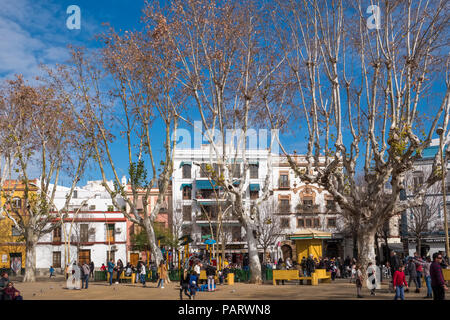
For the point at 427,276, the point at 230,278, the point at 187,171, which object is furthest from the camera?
the point at 187,171

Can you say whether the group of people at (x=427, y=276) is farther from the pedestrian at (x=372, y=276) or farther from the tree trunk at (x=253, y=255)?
→ the tree trunk at (x=253, y=255)

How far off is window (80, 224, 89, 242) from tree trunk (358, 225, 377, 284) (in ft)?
119

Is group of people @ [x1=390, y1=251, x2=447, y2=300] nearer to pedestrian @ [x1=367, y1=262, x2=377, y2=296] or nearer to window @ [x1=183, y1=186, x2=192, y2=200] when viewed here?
pedestrian @ [x1=367, y1=262, x2=377, y2=296]

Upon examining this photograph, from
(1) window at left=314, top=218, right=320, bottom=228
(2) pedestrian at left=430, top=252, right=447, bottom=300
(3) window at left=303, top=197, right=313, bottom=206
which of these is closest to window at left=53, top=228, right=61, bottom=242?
(3) window at left=303, top=197, right=313, bottom=206

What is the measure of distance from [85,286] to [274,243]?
1075 inches

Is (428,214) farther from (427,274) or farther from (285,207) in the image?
(427,274)

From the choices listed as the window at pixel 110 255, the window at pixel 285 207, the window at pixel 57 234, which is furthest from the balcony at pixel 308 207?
the window at pixel 57 234

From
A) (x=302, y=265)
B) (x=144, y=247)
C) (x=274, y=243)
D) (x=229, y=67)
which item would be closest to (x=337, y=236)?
(x=274, y=243)

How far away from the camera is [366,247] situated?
20.0m

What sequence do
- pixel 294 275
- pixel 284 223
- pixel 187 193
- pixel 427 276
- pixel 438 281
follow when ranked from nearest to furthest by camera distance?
pixel 438 281 → pixel 427 276 → pixel 294 275 → pixel 284 223 → pixel 187 193

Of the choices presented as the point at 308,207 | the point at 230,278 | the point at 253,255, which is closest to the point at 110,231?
the point at 308,207

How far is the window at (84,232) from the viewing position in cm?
4988

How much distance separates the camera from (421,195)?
1986 centimetres

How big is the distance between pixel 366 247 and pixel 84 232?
3697 cm
